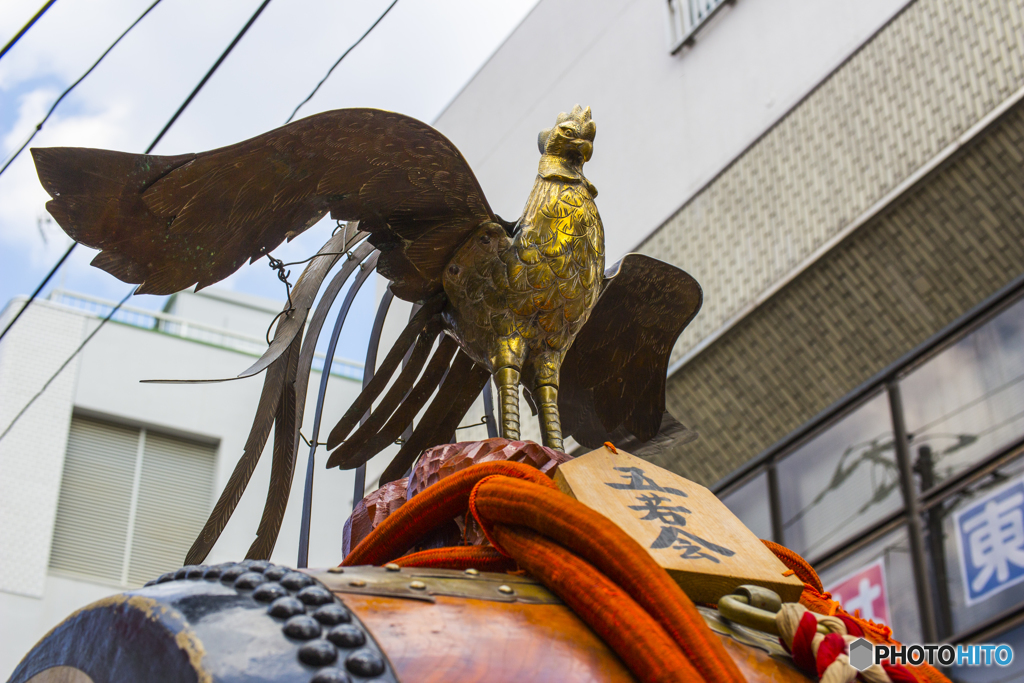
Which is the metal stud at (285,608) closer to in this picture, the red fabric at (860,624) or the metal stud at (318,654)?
the metal stud at (318,654)

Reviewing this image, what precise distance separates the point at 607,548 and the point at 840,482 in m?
6.09

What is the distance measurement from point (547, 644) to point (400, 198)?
942mm

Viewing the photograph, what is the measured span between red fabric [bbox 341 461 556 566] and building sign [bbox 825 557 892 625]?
5.32 m

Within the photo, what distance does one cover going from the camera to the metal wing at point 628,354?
6.86 feet

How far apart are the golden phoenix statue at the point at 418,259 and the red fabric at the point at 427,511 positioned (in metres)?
0.49

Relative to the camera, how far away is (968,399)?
20.5 ft

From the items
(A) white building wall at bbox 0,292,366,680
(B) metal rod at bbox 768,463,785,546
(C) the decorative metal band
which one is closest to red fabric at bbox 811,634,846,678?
(C) the decorative metal band

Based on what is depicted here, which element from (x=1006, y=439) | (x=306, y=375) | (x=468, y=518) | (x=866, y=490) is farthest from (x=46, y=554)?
(x=468, y=518)

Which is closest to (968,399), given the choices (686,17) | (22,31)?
(686,17)

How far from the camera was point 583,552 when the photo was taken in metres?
1.07

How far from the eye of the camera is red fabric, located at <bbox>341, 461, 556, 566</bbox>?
4.00 ft

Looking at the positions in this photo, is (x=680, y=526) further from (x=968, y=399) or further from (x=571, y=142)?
(x=968, y=399)

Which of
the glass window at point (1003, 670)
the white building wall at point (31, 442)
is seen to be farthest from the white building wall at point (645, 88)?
the white building wall at point (31, 442)

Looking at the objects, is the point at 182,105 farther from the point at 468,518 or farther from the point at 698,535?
the point at 698,535
